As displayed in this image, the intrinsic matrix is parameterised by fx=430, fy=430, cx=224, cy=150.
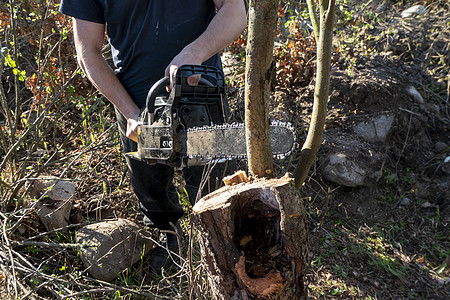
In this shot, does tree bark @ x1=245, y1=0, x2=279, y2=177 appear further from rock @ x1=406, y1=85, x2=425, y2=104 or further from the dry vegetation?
rock @ x1=406, y1=85, x2=425, y2=104

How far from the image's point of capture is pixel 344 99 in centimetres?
413

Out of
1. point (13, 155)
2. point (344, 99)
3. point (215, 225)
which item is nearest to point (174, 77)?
point (215, 225)

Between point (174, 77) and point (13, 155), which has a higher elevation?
point (174, 77)

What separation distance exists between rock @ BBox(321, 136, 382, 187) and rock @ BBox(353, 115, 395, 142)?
14 cm

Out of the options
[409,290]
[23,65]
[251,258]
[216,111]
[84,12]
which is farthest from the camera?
[23,65]

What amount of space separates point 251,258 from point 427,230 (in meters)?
2.61

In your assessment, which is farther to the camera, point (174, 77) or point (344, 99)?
point (344, 99)

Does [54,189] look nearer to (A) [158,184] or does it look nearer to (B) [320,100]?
(A) [158,184]

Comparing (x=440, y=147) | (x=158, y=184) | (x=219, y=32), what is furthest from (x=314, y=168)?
(x=219, y=32)

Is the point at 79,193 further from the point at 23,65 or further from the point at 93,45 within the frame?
the point at 23,65

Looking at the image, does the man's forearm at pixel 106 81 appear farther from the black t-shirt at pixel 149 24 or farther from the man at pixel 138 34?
the black t-shirt at pixel 149 24

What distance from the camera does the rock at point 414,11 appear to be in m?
5.36

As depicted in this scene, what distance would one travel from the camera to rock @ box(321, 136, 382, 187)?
373 cm

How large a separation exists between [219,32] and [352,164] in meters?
2.06
